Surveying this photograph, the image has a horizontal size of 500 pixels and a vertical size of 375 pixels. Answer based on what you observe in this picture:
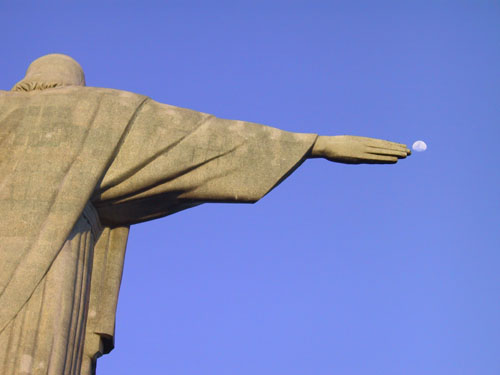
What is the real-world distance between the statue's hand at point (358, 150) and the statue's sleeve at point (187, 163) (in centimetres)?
18

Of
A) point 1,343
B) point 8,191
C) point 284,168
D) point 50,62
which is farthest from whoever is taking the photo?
point 50,62

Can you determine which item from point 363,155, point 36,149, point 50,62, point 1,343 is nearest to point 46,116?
point 36,149

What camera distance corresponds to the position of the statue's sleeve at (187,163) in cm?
930

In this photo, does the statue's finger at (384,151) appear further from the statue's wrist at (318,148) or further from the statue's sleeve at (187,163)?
the statue's sleeve at (187,163)

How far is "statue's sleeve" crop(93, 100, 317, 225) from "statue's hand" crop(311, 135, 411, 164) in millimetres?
178

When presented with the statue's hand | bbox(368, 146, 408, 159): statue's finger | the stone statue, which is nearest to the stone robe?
the stone statue

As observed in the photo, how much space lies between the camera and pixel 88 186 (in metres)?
8.93

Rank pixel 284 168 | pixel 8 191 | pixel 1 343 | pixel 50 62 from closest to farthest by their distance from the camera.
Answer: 1. pixel 1 343
2. pixel 8 191
3. pixel 284 168
4. pixel 50 62

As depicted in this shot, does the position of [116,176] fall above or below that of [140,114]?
below

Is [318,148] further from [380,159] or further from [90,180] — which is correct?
[90,180]

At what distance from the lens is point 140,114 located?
31.7ft

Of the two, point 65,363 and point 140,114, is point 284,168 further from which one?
point 65,363

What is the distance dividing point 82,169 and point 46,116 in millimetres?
810

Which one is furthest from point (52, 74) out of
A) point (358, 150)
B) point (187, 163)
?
point (358, 150)
